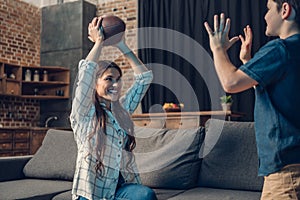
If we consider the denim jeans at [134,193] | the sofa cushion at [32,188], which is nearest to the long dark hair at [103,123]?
the denim jeans at [134,193]

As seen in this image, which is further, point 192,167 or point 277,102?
point 192,167

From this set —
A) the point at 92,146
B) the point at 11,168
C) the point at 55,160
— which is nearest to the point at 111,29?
the point at 92,146

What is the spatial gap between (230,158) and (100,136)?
32.6 inches

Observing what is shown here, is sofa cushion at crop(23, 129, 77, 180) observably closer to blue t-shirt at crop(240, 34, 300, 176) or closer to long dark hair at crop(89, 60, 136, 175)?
long dark hair at crop(89, 60, 136, 175)

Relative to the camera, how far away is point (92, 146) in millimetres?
1969

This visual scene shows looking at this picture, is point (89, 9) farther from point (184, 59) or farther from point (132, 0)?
point (184, 59)

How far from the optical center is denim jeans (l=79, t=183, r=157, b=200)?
1901 millimetres

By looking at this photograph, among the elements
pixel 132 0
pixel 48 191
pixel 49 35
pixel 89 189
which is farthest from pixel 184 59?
pixel 89 189

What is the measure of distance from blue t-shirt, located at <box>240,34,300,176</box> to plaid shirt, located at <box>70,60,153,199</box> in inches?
33.3

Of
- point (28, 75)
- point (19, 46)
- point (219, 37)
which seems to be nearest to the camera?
point (219, 37)

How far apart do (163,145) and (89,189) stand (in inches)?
31.2

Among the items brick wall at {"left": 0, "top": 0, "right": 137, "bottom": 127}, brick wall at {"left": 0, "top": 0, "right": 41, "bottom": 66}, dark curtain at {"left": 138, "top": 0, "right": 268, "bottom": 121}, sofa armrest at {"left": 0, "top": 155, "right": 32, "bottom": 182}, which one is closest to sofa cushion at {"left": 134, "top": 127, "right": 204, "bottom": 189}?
sofa armrest at {"left": 0, "top": 155, "right": 32, "bottom": 182}

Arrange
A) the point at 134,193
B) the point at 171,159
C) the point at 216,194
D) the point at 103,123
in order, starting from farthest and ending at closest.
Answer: the point at 171,159 → the point at 216,194 → the point at 103,123 → the point at 134,193

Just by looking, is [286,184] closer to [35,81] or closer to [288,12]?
[288,12]
